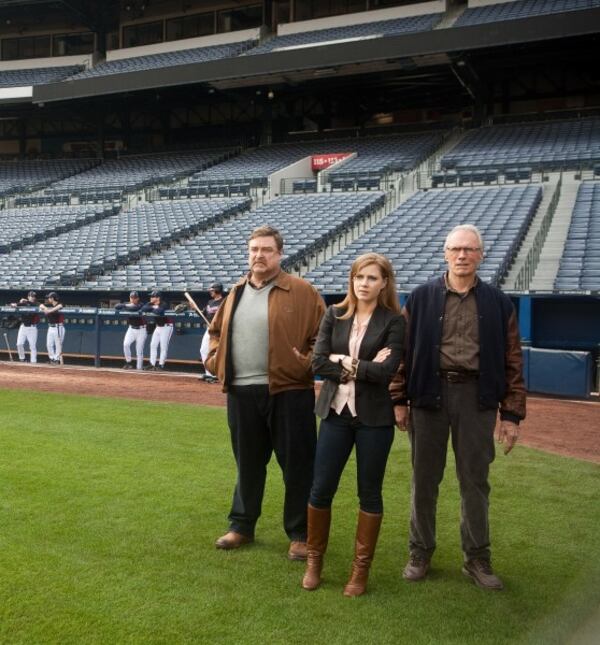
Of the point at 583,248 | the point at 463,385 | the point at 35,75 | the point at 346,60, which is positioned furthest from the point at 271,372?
the point at 35,75

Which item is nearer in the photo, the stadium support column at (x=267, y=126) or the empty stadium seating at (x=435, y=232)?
the empty stadium seating at (x=435, y=232)

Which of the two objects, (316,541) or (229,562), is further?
(229,562)

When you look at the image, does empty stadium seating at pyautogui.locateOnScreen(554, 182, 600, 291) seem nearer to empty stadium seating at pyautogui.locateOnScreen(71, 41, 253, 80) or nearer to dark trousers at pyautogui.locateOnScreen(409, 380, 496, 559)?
dark trousers at pyautogui.locateOnScreen(409, 380, 496, 559)

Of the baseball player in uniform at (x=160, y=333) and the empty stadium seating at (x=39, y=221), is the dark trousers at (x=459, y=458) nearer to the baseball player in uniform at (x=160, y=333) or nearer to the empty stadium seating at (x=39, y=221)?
the baseball player in uniform at (x=160, y=333)

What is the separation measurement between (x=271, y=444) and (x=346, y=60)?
2243 centimetres

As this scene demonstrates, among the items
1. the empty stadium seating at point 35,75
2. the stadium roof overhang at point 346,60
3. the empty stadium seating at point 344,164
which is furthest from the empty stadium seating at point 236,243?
the empty stadium seating at point 35,75

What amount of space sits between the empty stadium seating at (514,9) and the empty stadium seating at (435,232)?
788cm

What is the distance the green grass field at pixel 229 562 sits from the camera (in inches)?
134

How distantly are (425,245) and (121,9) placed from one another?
2545cm

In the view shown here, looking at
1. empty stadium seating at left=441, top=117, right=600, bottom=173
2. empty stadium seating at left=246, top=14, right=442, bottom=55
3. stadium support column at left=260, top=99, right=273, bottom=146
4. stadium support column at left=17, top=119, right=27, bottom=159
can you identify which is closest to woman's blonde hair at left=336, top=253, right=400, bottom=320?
empty stadium seating at left=441, top=117, right=600, bottom=173

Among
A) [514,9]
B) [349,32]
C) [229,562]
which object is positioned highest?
[349,32]

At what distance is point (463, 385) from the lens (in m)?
3.92

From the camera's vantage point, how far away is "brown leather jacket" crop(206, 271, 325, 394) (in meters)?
4.27

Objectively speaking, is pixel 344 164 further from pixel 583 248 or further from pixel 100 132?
pixel 100 132
